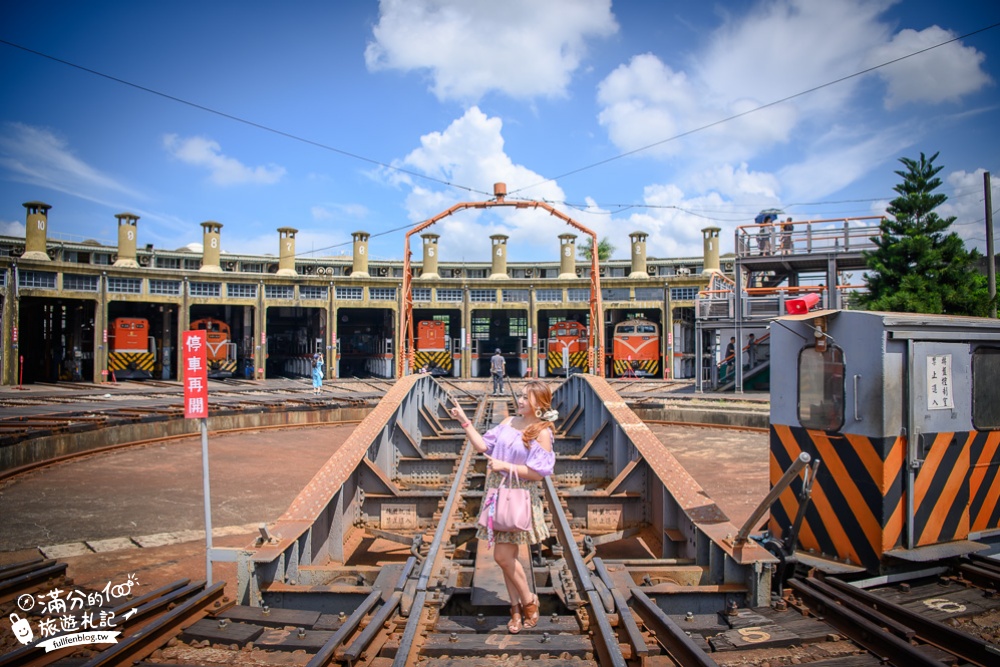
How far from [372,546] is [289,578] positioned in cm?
225

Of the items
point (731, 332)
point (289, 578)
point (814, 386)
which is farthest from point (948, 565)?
point (731, 332)

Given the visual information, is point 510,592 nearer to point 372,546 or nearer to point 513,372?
point 372,546

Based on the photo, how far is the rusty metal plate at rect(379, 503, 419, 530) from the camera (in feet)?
21.8

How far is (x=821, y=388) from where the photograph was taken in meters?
4.63

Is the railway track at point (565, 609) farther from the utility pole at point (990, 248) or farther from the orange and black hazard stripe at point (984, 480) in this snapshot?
the utility pole at point (990, 248)

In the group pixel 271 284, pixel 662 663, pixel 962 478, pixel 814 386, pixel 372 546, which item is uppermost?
pixel 271 284

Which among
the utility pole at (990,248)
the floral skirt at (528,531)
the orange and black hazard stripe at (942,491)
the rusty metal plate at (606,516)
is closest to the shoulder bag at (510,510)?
the floral skirt at (528,531)

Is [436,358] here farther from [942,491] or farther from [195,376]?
[942,491]

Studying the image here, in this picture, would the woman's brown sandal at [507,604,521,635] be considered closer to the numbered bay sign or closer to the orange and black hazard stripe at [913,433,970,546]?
the numbered bay sign

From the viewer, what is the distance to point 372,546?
6.40 m

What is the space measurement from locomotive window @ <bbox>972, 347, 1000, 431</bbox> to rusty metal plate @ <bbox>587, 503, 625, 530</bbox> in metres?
3.36

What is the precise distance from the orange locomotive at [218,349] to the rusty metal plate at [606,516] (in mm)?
29549

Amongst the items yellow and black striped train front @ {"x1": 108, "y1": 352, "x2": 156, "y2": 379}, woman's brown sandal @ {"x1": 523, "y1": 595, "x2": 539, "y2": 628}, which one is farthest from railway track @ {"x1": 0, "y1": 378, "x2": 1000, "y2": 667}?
yellow and black striped train front @ {"x1": 108, "y1": 352, "x2": 156, "y2": 379}

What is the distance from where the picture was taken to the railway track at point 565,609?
328 cm
